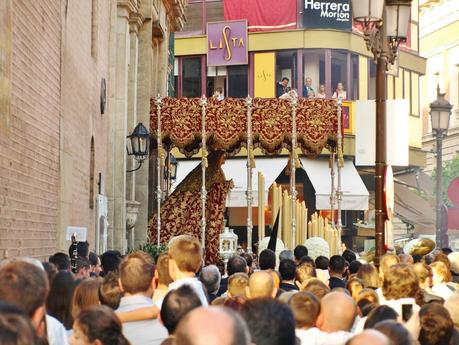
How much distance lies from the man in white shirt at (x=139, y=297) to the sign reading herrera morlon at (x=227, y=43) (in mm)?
41740

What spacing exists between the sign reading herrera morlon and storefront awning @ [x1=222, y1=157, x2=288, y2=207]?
4.66 m

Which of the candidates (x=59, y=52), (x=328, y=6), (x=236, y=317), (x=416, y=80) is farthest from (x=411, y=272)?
(x=416, y=80)

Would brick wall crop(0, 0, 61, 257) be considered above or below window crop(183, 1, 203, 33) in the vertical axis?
below

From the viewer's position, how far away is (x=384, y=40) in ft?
56.3

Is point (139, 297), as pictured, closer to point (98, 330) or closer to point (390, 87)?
point (98, 330)

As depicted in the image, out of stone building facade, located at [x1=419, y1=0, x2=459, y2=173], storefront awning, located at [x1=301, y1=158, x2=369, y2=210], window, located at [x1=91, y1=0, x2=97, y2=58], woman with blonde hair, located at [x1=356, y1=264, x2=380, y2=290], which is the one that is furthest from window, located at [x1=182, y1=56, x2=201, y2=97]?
woman with blonde hair, located at [x1=356, y1=264, x2=380, y2=290]

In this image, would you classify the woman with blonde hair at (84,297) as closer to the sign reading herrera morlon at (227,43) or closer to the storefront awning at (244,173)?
the storefront awning at (244,173)

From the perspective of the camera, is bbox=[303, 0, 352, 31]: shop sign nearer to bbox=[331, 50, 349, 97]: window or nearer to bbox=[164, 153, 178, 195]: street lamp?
bbox=[331, 50, 349, 97]: window

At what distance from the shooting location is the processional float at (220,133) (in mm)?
29906

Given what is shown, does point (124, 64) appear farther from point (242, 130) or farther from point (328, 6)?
point (328, 6)

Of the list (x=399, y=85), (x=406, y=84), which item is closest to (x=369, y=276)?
(x=399, y=85)

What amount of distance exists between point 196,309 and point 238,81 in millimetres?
46513

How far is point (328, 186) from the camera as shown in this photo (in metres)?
46.1

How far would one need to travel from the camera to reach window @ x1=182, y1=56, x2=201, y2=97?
51.9 m
